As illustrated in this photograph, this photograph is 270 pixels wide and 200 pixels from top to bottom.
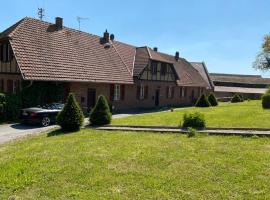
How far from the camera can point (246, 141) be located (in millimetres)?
11656

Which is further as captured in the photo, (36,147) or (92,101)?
(92,101)

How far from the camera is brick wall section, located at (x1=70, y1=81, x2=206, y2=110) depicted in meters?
25.5

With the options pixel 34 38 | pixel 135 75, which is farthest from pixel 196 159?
pixel 135 75

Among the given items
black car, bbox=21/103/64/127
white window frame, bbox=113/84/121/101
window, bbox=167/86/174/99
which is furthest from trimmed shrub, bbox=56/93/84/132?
window, bbox=167/86/174/99

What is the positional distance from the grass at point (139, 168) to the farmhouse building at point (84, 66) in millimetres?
10487

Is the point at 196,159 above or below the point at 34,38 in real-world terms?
below

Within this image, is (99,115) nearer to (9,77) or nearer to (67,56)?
(67,56)

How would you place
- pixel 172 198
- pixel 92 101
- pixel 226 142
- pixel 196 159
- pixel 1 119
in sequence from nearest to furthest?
pixel 172 198, pixel 196 159, pixel 226 142, pixel 1 119, pixel 92 101

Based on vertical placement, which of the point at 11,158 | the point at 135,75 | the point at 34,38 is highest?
the point at 34,38

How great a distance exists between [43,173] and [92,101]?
18743mm

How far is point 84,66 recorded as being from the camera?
25781 millimetres

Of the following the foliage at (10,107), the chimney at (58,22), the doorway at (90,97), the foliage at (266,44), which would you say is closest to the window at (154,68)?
the doorway at (90,97)

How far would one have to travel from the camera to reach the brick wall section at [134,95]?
25.5 meters

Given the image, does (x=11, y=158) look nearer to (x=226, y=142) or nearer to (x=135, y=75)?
(x=226, y=142)
